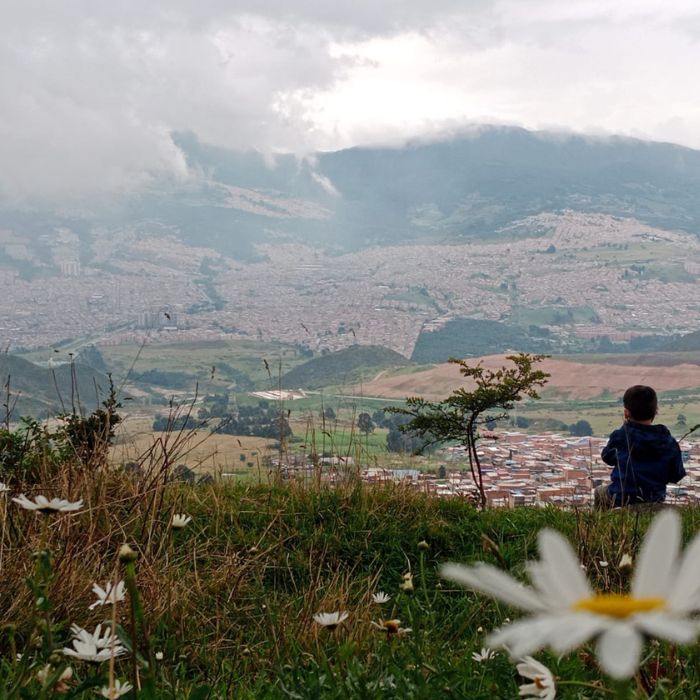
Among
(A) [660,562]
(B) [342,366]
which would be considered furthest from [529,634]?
(B) [342,366]

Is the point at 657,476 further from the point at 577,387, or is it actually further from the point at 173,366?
the point at 173,366

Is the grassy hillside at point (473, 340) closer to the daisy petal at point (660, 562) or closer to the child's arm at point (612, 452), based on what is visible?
the child's arm at point (612, 452)

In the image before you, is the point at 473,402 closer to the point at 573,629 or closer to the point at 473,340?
the point at 573,629

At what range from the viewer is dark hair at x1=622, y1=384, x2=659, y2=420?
256 inches

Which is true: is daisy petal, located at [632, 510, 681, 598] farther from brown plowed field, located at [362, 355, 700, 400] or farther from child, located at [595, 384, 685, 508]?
brown plowed field, located at [362, 355, 700, 400]

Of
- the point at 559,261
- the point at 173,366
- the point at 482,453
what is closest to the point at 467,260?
the point at 559,261

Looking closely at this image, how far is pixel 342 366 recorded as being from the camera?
5412 centimetres

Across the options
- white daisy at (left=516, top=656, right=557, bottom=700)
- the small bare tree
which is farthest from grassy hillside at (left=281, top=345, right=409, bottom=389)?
white daisy at (left=516, top=656, right=557, bottom=700)

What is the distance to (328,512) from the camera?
510 centimetres

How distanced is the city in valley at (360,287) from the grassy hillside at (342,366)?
2833 mm

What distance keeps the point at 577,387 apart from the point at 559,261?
315ft

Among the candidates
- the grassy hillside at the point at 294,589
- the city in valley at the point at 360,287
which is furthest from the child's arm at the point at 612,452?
the city in valley at the point at 360,287

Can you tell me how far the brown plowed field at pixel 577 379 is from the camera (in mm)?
39997

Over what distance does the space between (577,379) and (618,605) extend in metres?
50.1
